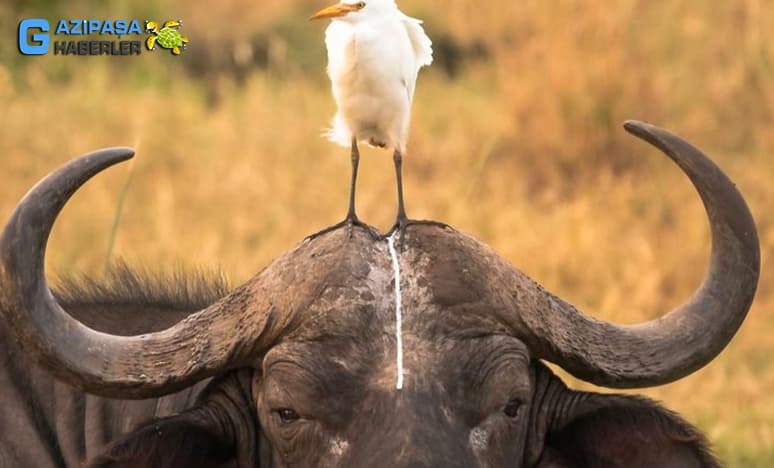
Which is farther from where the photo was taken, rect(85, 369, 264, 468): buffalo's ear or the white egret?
the white egret

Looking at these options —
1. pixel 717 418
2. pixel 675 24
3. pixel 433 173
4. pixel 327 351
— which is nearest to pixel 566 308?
pixel 327 351

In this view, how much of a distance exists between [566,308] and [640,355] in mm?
227

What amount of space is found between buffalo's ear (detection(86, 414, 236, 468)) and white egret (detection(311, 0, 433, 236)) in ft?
2.17

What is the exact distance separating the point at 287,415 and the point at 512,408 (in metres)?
0.56

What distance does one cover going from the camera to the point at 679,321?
487 centimetres

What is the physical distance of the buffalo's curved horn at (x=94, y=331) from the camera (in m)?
4.47

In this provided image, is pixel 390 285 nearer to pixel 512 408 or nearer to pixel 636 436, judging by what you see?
pixel 512 408

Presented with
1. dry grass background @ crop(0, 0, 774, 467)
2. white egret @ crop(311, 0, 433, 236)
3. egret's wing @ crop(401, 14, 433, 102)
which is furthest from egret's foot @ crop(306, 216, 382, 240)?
dry grass background @ crop(0, 0, 774, 467)

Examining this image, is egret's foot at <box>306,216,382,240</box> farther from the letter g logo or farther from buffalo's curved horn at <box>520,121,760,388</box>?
the letter g logo

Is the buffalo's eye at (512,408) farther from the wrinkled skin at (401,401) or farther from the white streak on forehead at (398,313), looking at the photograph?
the white streak on forehead at (398,313)

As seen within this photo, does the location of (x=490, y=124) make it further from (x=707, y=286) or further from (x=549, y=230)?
(x=707, y=286)

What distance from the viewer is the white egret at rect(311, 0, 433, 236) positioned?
488cm

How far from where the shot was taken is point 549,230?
10594 mm

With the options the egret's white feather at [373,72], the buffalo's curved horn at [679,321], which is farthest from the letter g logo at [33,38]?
the buffalo's curved horn at [679,321]
